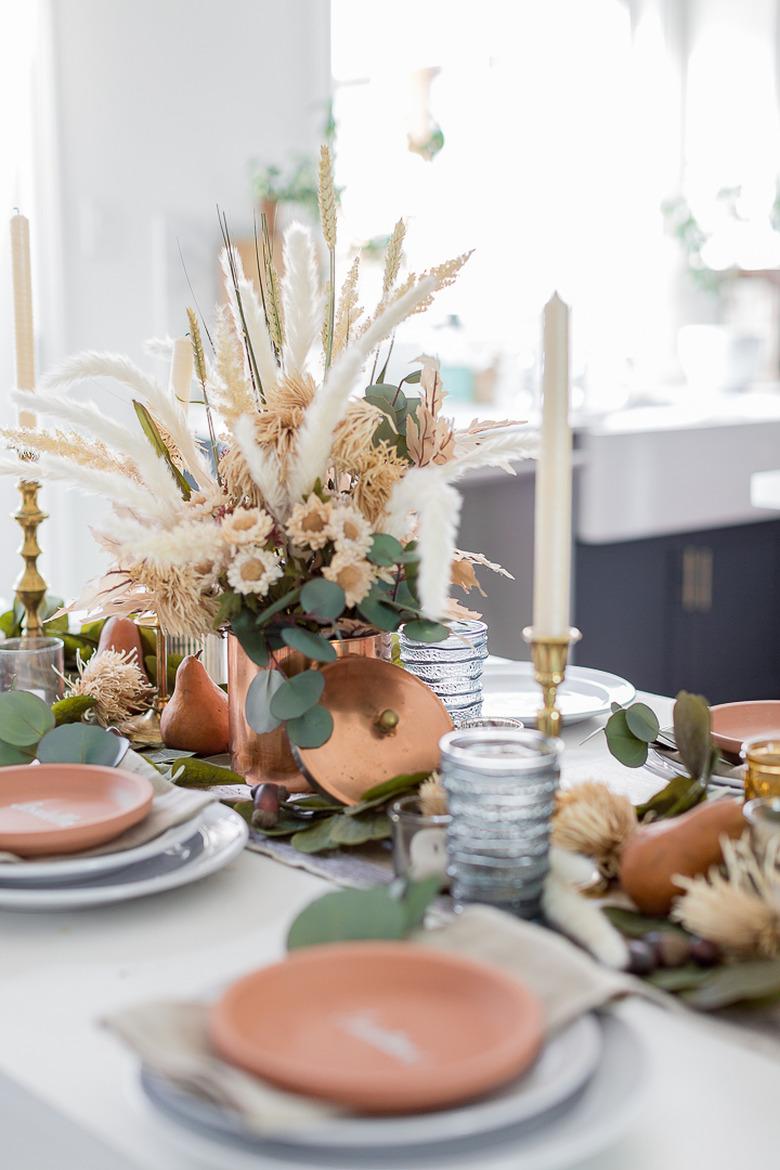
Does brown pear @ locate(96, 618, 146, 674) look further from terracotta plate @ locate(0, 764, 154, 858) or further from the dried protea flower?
the dried protea flower

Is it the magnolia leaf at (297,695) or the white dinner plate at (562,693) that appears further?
the white dinner plate at (562,693)

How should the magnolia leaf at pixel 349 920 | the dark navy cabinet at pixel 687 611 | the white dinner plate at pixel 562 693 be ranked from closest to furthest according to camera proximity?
the magnolia leaf at pixel 349 920, the white dinner plate at pixel 562 693, the dark navy cabinet at pixel 687 611

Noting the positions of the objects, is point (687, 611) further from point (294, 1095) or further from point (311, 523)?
point (294, 1095)

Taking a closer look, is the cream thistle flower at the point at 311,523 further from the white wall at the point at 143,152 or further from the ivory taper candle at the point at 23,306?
the white wall at the point at 143,152

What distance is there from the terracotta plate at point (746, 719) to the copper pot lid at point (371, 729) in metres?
0.23

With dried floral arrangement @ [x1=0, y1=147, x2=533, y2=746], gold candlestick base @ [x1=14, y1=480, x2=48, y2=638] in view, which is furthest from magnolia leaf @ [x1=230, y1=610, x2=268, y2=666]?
gold candlestick base @ [x1=14, y1=480, x2=48, y2=638]

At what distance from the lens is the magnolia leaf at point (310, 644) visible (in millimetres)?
859

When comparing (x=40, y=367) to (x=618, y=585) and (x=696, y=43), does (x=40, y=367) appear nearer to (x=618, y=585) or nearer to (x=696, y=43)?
(x=618, y=585)

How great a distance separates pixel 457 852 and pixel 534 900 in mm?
46

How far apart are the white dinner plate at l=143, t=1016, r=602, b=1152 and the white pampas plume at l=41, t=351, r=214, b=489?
52 cm

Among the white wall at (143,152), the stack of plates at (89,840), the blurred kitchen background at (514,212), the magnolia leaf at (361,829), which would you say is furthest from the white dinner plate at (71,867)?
the white wall at (143,152)

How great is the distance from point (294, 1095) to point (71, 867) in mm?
296

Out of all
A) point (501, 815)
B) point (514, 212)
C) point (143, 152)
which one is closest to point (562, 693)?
point (501, 815)

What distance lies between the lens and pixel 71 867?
A: 74 cm
